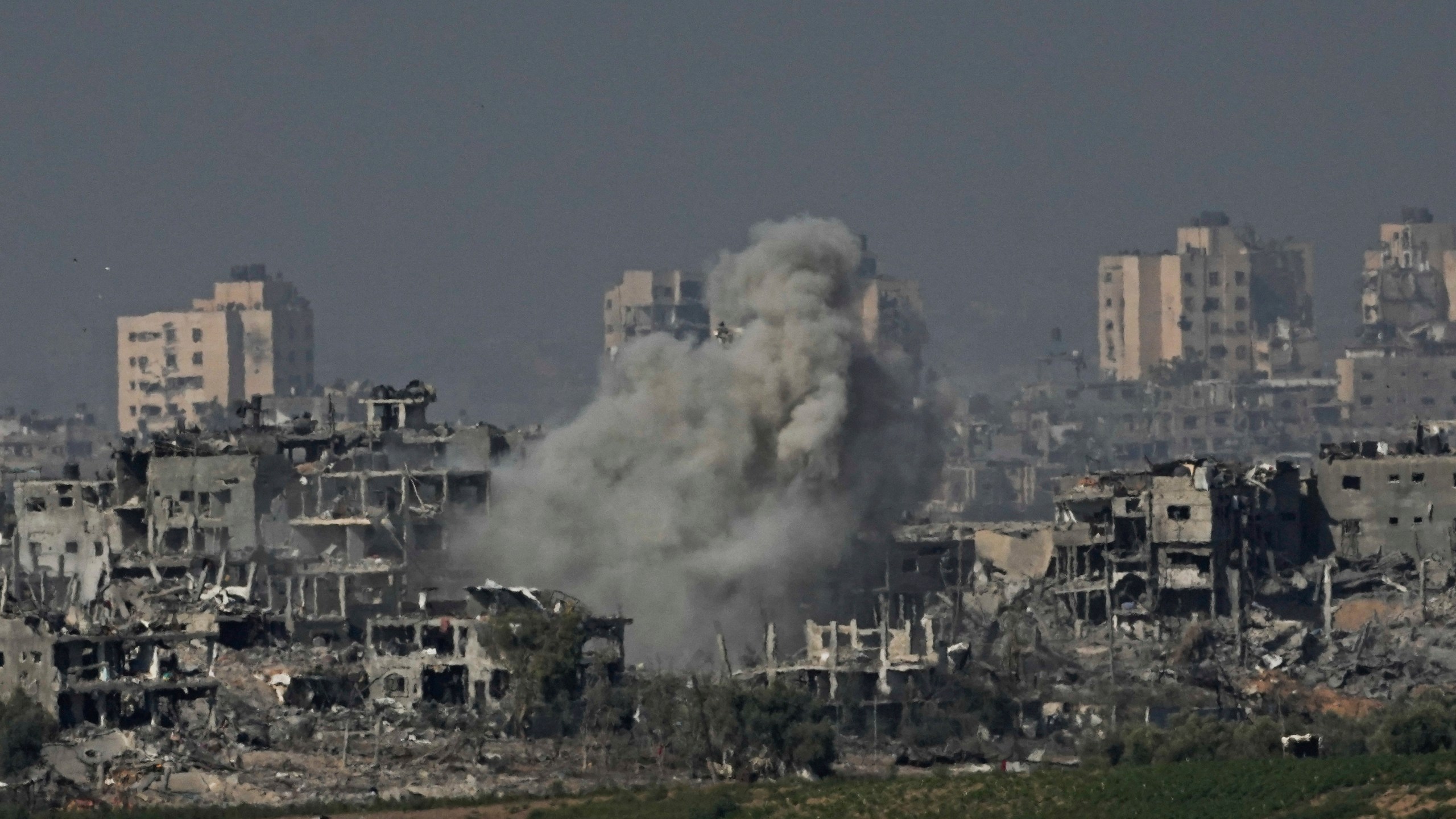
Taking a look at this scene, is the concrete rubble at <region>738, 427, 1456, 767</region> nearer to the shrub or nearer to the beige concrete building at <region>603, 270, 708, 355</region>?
the shrub

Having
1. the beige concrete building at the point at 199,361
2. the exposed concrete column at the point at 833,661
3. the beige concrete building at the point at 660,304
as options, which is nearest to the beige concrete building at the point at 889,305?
the beige concrete building at the point at 660,304

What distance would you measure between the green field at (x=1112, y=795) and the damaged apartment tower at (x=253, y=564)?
12.8 meters

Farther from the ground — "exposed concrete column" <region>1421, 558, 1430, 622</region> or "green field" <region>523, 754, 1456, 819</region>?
"exposed concrete column" <region>1421, 558, 1430, 622</region>

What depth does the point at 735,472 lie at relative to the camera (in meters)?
88.9

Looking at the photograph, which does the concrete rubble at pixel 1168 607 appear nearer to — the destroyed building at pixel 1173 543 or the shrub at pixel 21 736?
the destroyed building at pixel 1173 543

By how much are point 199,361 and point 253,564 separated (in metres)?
102

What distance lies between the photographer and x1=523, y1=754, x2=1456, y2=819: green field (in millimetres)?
58938

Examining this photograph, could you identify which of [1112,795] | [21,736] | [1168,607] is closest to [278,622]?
[21,736]

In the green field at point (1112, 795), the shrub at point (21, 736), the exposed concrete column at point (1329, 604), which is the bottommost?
the green field at point (1112, 795)

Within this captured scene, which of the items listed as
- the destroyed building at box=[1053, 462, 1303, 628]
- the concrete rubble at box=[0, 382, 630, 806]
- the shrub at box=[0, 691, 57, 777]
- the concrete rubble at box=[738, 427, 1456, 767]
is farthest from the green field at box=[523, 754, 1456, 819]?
the destroyed building at box=[1053, 462, 1303, 628]

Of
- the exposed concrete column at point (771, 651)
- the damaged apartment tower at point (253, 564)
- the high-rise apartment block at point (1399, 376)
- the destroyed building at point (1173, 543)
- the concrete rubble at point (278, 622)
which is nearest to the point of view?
the concrete rubble at point (278, 622)

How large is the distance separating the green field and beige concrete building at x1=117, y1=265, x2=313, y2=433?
121 m

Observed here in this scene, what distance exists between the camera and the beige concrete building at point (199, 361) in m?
187

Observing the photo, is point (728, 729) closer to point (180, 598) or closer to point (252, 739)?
point (252, 739)
